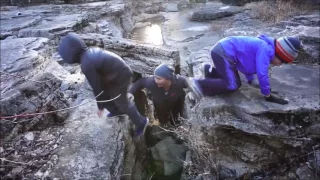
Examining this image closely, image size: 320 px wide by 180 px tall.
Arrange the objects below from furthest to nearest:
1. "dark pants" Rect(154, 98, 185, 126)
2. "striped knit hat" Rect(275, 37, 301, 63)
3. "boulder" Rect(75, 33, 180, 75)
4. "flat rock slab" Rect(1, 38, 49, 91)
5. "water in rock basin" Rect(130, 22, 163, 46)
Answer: "water in rock basin" Rect(130, 22, 163, 46) → "boulder" Rect(75, 33, 180, 75) → "dark pants" Rect(154, 98, 185, 126) → "flat rock slab" Rect(1, 38, 49, 91) → "striped knit hat" Rect(275, 37, 301, 63)

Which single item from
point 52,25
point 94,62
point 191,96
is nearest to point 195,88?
point 191,96

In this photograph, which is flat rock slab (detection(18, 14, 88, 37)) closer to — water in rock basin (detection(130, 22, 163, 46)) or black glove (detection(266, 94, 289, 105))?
water in rock basin (detection(130, 22, 163, 46))

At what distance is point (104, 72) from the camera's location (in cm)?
307

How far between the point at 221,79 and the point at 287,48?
731 mm

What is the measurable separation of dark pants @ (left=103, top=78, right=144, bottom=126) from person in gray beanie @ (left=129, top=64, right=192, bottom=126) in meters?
0.27

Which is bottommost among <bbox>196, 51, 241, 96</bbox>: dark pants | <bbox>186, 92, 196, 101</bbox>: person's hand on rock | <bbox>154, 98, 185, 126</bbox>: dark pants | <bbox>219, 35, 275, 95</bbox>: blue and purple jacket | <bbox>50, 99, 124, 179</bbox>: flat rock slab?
<bbox>154, 98, 185, 126</bbox>: dark pants

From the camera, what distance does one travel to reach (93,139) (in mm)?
2930

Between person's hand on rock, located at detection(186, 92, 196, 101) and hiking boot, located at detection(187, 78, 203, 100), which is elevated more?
hiking boot, located at detection(187, 78, 203, 100)

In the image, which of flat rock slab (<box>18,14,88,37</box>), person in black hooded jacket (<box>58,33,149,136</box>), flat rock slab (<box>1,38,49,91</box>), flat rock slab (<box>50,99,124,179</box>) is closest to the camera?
flat rock slab (<box>50,99,124,179</box>)

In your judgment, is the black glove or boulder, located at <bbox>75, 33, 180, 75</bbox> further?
boulder, located at <bbox>75, 33, 180, 75</bbox>

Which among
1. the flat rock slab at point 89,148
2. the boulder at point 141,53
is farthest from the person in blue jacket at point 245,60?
the flat rock slab at point 89,148

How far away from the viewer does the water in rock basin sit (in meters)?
A: 8.61

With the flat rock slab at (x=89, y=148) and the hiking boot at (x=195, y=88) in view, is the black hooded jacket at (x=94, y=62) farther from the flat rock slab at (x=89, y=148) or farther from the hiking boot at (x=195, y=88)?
the hiking boot at (x=195, y=88)

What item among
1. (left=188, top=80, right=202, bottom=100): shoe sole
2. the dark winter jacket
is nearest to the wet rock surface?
(left=188, top=80, right=202, bottom=100): shoe sole
